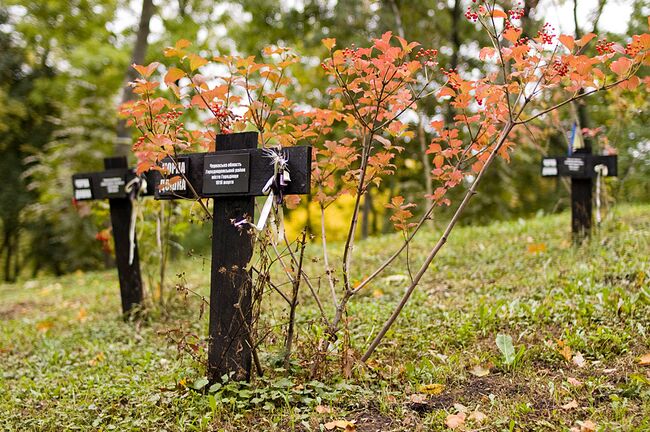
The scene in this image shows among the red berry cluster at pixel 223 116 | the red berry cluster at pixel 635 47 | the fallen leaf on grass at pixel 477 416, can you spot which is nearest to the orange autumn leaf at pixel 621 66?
the red berry cluster at pixel 635 47

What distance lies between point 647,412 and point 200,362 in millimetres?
2367

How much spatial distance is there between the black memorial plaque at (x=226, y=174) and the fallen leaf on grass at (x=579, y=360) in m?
2.20

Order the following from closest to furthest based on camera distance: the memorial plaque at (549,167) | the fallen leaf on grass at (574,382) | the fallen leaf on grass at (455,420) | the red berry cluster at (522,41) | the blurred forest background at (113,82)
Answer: the fallen leaf on grass at (455,420) → the red berry cluster at (522,41) → the fallen leaf on grass at (574,382) → the memorial plaque at (549,167) → the blurred forest background at (113,82)

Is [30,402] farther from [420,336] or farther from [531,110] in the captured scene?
[531,110]

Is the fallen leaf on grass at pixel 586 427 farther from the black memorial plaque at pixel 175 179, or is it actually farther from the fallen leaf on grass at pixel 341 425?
the black memorial plaque at pixel 175 179

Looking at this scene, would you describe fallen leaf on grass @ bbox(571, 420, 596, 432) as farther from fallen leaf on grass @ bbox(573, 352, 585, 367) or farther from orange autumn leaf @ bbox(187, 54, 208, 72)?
orange autumn leaf @ bbox(187, 54, 208, 72)

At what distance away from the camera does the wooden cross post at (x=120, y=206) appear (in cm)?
550

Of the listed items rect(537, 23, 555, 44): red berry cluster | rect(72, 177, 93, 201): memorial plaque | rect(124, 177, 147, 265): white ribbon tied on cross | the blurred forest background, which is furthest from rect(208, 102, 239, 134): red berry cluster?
the blurred forest background

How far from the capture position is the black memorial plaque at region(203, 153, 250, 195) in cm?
317

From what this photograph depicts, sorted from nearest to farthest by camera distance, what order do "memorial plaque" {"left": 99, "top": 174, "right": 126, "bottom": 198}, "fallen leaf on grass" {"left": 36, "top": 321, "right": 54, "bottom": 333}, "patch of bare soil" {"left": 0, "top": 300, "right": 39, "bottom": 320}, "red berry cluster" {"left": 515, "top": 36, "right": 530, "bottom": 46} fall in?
1. "red berry cluster" {"left": 515, "top": 36, "right": 530, "bottom": 46}
2. "memorial plaque" {"left": 99, "top": 174, "right": 126, "bottom": 198}
3. "fallen leaf on grass" {"left": 36, "top": 321, "right": 54, "bottom": 333}
4. "patch of bare soil" {"left": 0, "top": 300, "right": 39, "bottom": 320}

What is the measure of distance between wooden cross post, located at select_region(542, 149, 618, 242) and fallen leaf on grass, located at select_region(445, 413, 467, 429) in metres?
3.98

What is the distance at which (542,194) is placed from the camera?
587 inches

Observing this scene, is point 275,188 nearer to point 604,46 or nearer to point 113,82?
point 604,46

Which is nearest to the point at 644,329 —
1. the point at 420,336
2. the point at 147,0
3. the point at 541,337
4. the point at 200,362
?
the point at 541,337
